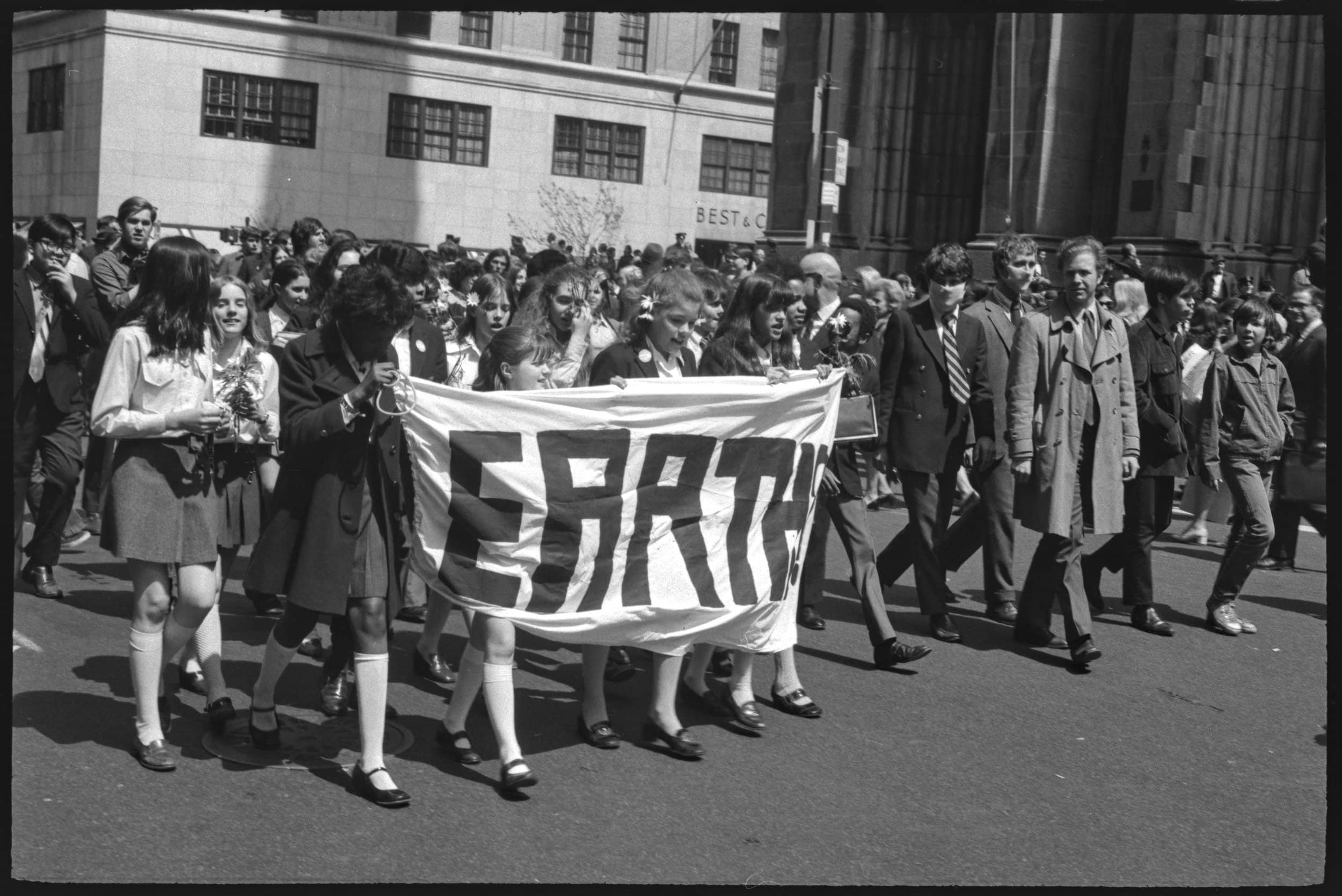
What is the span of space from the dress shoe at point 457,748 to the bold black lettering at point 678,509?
3.00 ft

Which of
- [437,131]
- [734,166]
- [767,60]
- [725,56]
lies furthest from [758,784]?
[767,60]

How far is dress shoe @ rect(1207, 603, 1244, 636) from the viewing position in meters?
9.84

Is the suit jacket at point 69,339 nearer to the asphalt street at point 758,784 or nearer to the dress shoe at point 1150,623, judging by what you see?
the asphalt street at point 758,784

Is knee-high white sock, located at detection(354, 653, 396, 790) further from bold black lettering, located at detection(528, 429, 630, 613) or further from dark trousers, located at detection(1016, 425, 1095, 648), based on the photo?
dark trousers, located at detection(1016, 425, 1095, 648)

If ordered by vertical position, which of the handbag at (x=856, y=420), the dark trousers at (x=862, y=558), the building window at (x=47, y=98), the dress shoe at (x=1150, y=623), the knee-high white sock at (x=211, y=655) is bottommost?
the dress shoe at (x=1150, y=623)

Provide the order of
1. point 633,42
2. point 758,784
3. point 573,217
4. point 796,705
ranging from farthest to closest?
point 633,42 → point 573,217 → point 796,705 → point 758,784

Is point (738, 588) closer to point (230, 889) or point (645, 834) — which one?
point (645, 834)

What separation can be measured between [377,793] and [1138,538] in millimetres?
5638

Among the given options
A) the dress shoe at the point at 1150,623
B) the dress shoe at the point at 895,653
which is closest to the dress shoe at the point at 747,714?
the dress shoe at the point at 895,653

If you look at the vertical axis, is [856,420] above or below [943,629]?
above

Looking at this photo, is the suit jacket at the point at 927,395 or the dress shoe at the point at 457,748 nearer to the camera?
the dress shoe at the point at 457,748

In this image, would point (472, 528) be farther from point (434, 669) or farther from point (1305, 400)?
point (1305, 400)

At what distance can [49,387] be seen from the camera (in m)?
9.30

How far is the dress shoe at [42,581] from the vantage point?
29.5 feet
